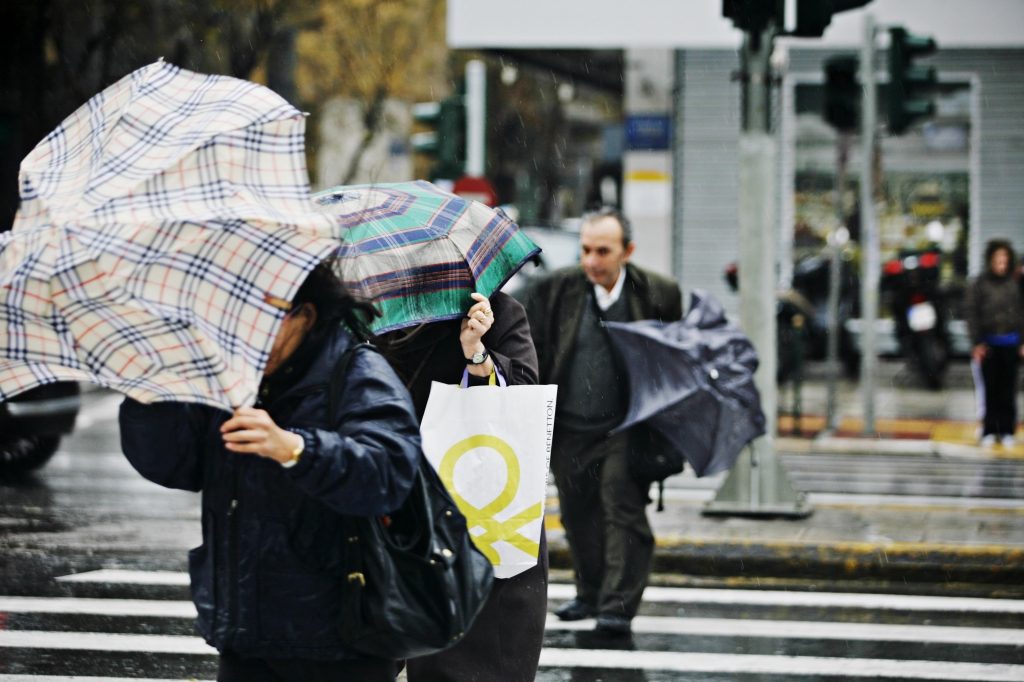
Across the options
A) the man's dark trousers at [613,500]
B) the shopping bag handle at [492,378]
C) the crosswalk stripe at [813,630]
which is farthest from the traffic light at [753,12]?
the shopping bag handle at [492,378]

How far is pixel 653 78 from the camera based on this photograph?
2277cm

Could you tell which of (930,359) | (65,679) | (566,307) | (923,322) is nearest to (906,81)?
(923,322)

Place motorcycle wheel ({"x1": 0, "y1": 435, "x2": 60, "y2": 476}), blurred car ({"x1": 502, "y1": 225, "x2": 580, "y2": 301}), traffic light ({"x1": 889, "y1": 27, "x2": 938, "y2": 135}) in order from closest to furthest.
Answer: motorcycle wheel ({"x1": 0, "y1": 435, "x2": 60, "y2": 476}) → traffic light ({"x1": 889, "y1": 27, "x2": 938, "y2": 135}) → blurred car ({"x1": 502, "y1": 225, "x2": 580, "y2": 301})

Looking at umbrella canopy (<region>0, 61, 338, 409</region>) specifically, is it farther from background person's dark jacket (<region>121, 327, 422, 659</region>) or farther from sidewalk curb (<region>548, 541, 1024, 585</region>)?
sidewalk curb (<region>548, 541, 1024, 585</region>)

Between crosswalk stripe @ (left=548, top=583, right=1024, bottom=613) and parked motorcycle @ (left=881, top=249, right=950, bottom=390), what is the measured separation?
1162 centimetres

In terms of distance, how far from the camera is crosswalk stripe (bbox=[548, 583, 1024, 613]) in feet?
25.6

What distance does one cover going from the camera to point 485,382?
459 centimetres

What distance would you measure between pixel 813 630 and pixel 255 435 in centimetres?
477

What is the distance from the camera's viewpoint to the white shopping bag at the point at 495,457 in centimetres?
431

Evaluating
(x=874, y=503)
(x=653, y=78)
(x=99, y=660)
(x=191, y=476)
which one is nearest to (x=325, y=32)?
(x=653, y=78)

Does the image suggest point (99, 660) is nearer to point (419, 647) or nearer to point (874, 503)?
point (419, 647)

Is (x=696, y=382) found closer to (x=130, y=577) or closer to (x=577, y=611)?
(x=577, y=611)

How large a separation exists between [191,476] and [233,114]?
0.86 meters

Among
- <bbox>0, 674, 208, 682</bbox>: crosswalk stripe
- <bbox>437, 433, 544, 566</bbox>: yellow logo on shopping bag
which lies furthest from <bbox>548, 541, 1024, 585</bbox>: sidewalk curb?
<bbox>437, 433, 544, 566</bbox>: yellow logo on shopping bag
